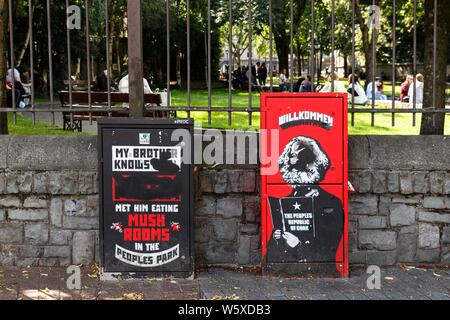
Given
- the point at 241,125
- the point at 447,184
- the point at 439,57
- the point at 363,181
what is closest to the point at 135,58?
the point at 363,181

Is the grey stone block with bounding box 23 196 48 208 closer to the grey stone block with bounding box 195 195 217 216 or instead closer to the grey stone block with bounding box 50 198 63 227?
the grey stone block with bounding box 50 198 63 227

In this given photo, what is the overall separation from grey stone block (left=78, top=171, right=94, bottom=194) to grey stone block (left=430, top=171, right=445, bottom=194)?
2.99m

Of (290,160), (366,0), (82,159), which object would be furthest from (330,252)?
(366,0)

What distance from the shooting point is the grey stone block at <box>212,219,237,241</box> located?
567cm

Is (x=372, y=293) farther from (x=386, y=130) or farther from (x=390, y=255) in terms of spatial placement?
(x=386, y=130)

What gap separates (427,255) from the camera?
18.8 ft

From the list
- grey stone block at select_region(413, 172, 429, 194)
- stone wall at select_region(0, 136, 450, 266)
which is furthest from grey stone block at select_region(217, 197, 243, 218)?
grey stone block at select_region(413, 172, 429, 194)

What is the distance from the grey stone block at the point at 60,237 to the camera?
5621 mm

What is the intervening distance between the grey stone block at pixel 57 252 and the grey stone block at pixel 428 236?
3.13m

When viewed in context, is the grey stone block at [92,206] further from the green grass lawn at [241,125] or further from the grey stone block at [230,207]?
the green grass lawn at [241,125]

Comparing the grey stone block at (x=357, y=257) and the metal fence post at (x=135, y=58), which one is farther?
the grey stone block at (x=357, y=257)

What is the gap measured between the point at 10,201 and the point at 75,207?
0.57 meters

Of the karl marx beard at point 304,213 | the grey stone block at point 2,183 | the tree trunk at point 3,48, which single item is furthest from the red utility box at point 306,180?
the tree trunk at point 3,48

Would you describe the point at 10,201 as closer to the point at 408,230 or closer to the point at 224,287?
the point at 224,287
